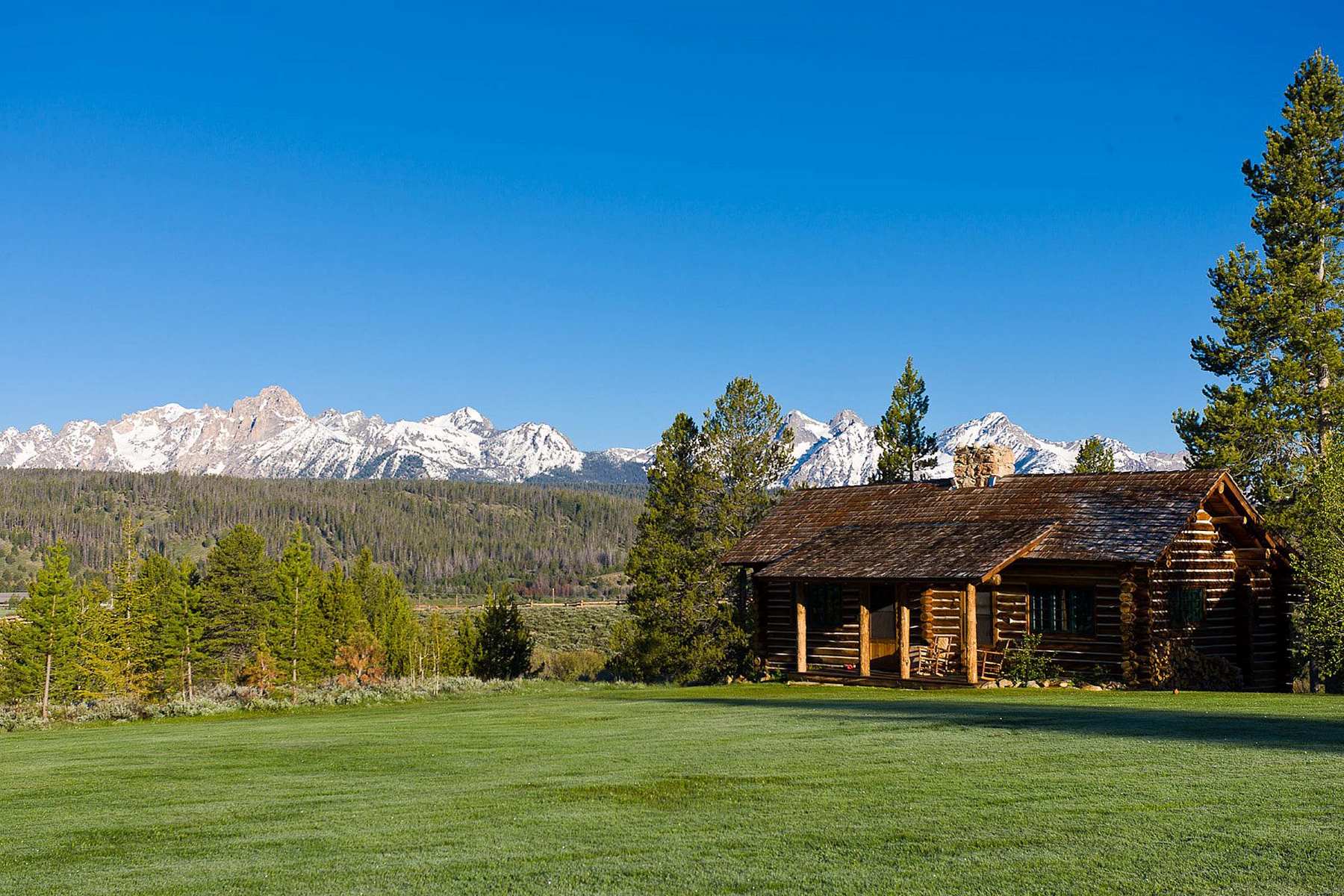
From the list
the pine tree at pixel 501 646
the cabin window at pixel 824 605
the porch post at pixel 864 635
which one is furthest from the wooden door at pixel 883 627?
the pine tree at pixel 501 646

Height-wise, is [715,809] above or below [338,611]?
above

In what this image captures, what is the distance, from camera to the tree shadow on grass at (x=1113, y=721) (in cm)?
1258

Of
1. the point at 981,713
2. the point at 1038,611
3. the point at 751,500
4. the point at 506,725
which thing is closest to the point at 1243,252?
the point at 1038,611

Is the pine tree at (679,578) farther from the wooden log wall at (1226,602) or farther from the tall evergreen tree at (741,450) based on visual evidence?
the wooden log wall at (1226,602)

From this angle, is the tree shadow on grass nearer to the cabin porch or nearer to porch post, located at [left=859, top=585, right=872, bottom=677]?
the cabin porch

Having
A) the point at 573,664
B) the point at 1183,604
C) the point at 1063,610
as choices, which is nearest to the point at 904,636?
the point at 1063,610

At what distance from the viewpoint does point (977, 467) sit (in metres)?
32.2

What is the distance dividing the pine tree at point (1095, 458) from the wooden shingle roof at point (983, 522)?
607 inches

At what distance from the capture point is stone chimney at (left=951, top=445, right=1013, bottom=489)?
32.0 m

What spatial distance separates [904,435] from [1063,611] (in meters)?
16.8

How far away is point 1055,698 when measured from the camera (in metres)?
21.2

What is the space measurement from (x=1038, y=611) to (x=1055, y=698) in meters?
6.28

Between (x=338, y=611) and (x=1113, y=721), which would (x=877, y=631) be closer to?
(x=1113, y=721)

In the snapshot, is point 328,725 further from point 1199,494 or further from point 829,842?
point 1199,494
